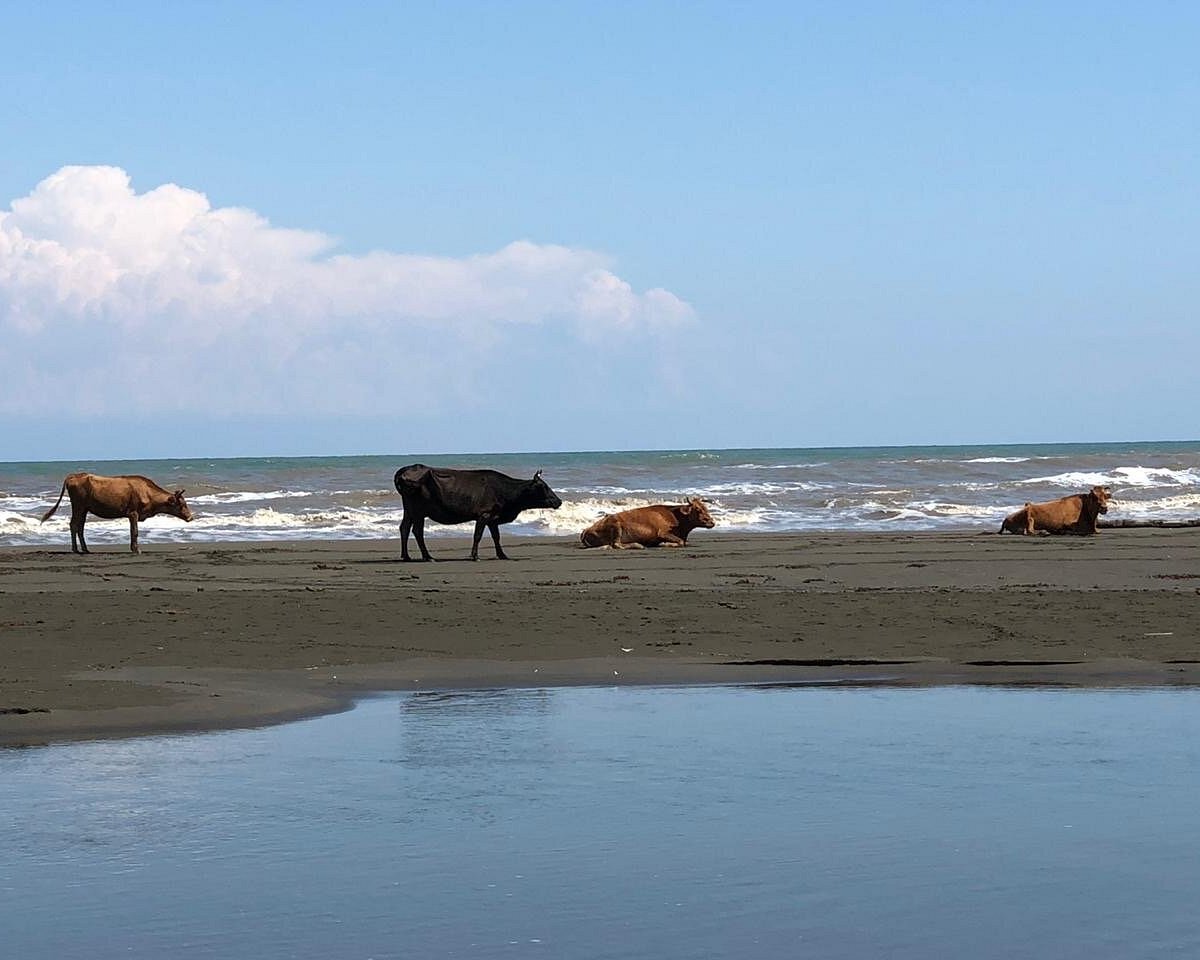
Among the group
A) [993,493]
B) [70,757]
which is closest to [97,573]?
[70,757]

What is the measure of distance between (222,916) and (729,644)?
289 inches

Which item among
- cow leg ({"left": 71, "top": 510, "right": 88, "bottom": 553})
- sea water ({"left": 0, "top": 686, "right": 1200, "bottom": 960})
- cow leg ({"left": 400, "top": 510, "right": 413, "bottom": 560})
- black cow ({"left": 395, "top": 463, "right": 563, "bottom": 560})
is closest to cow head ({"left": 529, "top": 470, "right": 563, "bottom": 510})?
black cow ({"left": 395, "top": 463, "right": 563, "bottom": 560})

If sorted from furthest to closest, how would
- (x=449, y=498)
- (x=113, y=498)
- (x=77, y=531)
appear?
(x=113, y=498) → (x=77, y=531) → (x=449, y=498)

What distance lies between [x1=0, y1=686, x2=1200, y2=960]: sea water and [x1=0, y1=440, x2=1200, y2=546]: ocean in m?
20.0

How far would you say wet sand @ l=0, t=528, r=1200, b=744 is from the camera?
10219 millimetres

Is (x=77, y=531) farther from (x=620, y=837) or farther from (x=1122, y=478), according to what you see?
(x=1122, y=478)

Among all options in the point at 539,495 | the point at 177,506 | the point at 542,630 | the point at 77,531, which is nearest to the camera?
the point at 542,630

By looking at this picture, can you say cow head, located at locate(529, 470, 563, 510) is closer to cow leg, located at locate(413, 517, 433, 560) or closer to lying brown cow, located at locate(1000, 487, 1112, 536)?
cow leg, located at locate(413, 517, 433, 560)

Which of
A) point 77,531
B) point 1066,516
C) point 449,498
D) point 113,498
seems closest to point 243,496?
point 113,498

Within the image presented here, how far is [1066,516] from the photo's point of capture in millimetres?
25609

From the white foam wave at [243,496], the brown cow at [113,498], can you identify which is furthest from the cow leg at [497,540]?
the white foam wave at [243,496]

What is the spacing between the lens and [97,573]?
63.6 ft

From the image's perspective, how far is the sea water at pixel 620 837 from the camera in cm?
A: 500

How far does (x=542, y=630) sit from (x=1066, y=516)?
14788 mm
